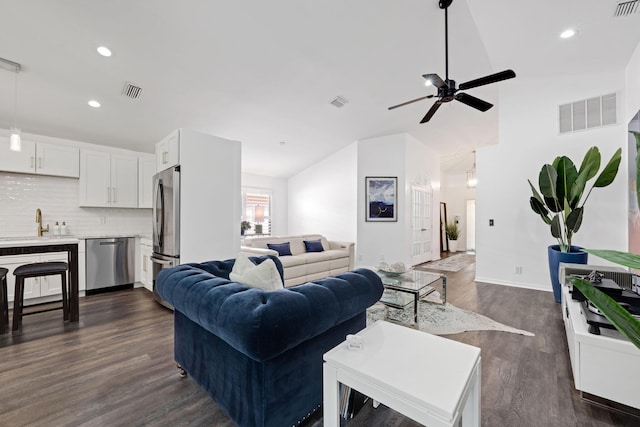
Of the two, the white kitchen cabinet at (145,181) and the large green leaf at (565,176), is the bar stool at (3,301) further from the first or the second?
the large green leaf at (565,176)

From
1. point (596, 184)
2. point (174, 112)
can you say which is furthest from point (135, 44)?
point (596, 184)

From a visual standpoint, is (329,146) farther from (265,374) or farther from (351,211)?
(265,374)

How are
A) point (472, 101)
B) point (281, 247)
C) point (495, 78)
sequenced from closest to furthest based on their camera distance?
point (495, 78)
point (472, 101)
point (281, 247)

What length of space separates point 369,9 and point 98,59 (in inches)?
116

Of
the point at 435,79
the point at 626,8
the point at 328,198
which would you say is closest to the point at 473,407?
the point at 435,79

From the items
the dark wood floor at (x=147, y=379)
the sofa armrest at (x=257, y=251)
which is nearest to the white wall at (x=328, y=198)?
the sofa armrest at (x=257, y=251)

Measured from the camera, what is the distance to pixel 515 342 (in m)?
2.63

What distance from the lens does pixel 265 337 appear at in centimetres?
121

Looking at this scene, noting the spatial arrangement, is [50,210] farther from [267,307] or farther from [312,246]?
[267,307]

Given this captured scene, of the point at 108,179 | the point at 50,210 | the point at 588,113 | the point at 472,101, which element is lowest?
the point at 50,210

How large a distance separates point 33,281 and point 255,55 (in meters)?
4.00

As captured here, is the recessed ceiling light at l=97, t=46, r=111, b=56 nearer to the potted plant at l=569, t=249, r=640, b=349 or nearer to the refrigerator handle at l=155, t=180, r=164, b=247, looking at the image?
the refrigerator handle at l=155, t=180, r=164, b=247

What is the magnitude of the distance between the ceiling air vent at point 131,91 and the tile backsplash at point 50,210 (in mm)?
1857

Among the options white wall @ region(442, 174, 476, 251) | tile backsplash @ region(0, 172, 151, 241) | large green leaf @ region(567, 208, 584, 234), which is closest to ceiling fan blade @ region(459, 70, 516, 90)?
large green leaf @ region(567, 208, 584, 234)
